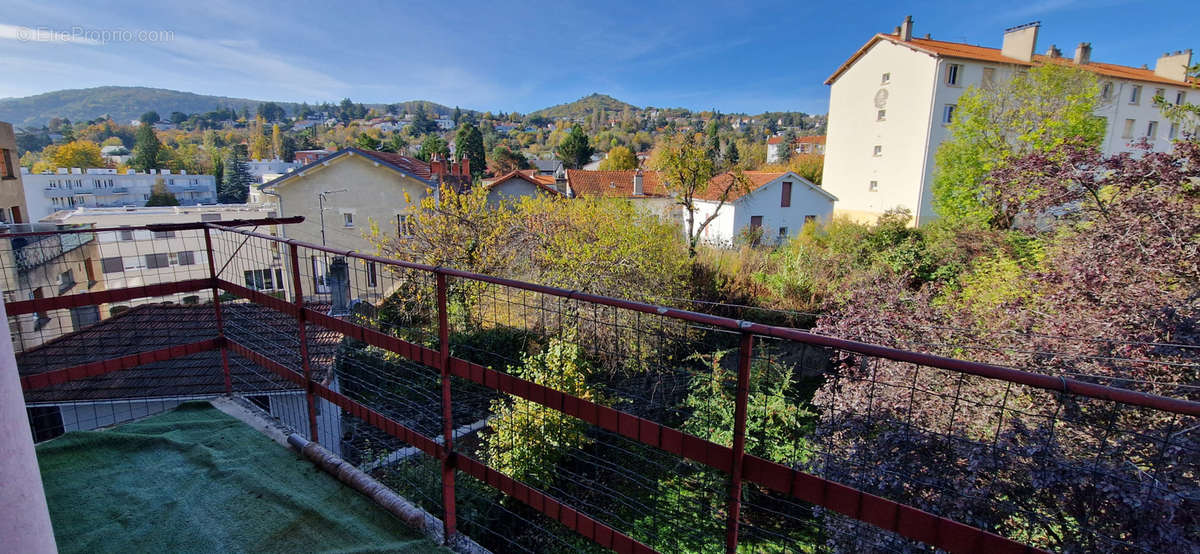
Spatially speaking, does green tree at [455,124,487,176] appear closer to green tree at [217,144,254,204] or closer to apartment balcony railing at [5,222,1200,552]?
green tree at [217,144,254,204]

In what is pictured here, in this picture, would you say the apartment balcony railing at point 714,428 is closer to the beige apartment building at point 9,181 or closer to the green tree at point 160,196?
the beige apartment building at point 9,181

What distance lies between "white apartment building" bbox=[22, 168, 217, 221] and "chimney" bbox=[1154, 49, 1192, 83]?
51.3m

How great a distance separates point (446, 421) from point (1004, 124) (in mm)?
19092

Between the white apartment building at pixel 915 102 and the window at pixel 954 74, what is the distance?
0.04m

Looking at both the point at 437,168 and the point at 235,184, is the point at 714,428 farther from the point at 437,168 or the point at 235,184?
the point at 235,184

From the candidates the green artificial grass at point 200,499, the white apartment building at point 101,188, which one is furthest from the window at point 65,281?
the white apartment building at point 101,188

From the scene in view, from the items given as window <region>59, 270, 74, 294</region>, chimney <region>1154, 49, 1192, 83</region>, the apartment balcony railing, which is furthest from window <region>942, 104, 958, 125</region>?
window <region>59, 270, 74, 294</region>

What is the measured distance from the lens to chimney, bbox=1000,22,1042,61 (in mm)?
20359

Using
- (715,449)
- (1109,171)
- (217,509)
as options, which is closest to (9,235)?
(217,509)

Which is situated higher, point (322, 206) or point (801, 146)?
point (801, 146)

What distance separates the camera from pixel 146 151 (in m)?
48.4

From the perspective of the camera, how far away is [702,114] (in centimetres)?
11888

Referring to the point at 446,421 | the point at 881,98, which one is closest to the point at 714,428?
the point at 446,421

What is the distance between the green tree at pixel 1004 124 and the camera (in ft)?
49.1
